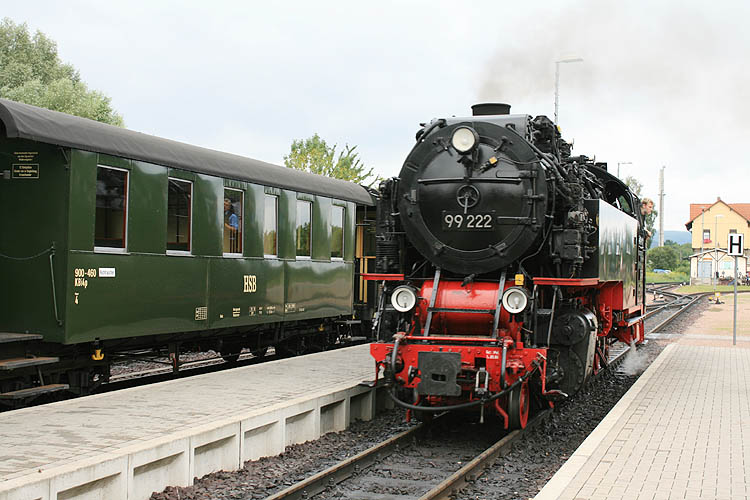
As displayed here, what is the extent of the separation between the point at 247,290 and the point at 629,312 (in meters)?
5.92

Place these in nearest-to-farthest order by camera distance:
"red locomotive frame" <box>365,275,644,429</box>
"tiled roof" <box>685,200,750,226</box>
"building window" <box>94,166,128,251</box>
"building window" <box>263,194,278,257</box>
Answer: "red locomotive frame" <box>365,275,644,429</box>, "building window" <box>94,166,128,251</box>, "building window" <box>263,194,278,257</box>, "tiled roof" <box>685,200,750,226</box>

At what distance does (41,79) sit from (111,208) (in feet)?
106

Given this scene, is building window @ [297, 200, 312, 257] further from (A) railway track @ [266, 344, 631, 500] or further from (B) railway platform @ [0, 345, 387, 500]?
(A) railway track @ [266, 344, 631, 500]

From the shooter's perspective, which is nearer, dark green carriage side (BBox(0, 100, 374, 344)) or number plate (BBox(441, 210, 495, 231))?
dark green carriage side (BBox(0, 100, 374, 344))

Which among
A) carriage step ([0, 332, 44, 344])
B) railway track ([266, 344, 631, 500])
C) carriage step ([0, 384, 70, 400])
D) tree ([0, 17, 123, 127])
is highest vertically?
tree ([0, 17, 123, 127])

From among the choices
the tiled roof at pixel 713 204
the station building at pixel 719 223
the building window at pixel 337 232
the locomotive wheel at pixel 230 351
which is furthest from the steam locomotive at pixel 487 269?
the tiled roof at pixel 713 204

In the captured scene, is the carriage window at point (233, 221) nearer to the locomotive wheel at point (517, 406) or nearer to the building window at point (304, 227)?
the building window at point (304, 227)

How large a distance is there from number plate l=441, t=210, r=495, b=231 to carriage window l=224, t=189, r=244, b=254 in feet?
11.8

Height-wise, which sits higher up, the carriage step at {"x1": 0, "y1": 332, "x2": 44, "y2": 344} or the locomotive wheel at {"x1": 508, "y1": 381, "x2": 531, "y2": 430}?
the carriage step at {"x1": 0, "y1": 332, "x2": 44, "y2": 344}

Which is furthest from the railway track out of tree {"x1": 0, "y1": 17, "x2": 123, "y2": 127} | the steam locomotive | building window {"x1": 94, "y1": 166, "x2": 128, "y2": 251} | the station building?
the station building

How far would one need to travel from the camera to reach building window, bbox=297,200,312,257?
1278cm

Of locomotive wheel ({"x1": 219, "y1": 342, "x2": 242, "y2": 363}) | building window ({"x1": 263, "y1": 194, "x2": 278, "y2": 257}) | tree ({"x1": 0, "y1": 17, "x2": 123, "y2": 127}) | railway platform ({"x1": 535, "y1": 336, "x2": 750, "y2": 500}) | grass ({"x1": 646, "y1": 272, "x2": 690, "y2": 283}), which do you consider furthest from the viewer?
grass ({"x1": 646, "y1": 272, "x2": 690, "y2": 283})

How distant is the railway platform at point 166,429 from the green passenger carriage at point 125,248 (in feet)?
3.09

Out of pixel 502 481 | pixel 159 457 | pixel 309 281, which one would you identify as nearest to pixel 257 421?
pixel 159 457
